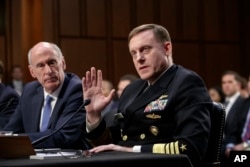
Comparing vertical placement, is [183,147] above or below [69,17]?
below

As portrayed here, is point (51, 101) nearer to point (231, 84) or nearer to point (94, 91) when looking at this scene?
point (94, 91)

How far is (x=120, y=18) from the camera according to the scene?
33.5ft

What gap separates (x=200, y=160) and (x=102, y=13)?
7.41 m

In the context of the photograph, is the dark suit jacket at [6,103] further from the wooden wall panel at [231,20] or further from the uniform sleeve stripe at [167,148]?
the wooden wall panel at [231,20]

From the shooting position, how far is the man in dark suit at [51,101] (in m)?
3.78

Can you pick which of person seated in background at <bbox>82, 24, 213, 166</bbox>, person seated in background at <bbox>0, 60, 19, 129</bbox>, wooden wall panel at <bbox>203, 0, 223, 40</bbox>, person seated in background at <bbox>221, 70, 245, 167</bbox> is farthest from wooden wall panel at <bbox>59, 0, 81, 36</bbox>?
person seated in background at <bbox>82, 24, 213, 166</bbox>

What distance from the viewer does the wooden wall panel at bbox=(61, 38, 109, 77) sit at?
9680mm

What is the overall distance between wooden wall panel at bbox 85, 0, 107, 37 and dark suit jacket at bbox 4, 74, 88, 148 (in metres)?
5.79

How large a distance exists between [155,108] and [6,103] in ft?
6.62

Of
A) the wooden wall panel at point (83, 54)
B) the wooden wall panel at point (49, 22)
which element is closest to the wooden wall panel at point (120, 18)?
the wooden wall panel at point (83, 54)

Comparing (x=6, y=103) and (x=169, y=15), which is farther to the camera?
(x=169, y=15)

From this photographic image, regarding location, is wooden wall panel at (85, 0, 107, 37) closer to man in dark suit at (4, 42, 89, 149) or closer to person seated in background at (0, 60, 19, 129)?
person seated in background at (0, 60, 19, 129)

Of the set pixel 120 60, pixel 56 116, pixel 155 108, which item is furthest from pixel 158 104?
pixel 120 60

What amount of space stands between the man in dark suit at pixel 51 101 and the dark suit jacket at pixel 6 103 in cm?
42
